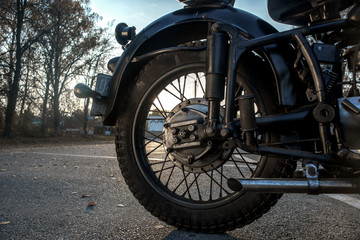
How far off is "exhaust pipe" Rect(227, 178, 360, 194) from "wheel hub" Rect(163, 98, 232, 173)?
0.92 feet

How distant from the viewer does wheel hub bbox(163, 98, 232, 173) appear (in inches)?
64.4

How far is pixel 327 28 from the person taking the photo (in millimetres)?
1461

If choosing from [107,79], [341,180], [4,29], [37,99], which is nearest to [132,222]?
[107,79]

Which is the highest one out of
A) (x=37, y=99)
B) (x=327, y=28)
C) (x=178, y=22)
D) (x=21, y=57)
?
(x=21, y=57)

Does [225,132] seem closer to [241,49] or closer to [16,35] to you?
[241,49]

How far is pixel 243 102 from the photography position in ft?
4.58

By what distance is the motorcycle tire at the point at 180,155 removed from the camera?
5.13ft

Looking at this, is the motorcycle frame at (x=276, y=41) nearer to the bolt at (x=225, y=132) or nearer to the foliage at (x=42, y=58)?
the bolt at (x=225, y=132)

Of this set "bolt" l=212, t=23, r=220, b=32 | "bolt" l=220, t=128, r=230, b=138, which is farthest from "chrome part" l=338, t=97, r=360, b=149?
"bolt" l=212, t=23, r=220, b=32

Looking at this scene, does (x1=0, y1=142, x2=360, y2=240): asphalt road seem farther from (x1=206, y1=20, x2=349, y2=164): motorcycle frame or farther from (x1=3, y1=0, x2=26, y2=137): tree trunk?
(x1=3, y1=0, x2=26, y2=137): tree trunk

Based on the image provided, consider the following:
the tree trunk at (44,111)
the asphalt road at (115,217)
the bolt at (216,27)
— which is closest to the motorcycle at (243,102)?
the bolt at (216,27)

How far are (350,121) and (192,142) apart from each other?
805mm

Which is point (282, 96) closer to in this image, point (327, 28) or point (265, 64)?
point (265, 64)

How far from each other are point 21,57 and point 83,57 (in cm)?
567
